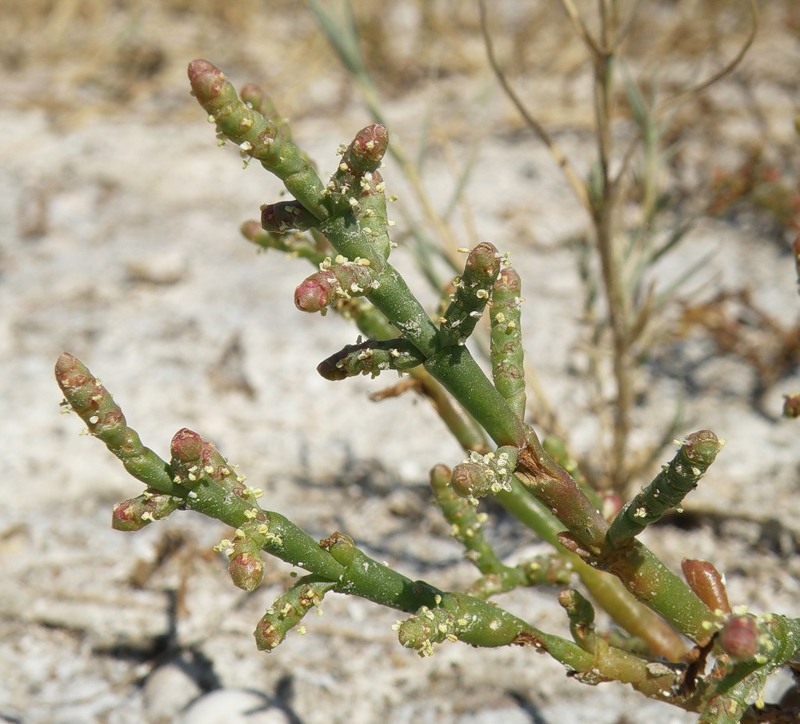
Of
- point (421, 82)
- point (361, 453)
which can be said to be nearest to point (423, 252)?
point (361, 453)

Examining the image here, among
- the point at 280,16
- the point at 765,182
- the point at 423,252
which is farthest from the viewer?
the point at 280,16

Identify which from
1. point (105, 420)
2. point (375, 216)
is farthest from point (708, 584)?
point (105, 420)

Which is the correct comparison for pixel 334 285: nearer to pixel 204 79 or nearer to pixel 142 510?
pixel 204 79

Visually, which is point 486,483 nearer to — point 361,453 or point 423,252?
point 423,252

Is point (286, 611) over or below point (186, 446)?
below

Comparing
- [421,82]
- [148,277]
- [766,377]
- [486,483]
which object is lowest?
[486,483]

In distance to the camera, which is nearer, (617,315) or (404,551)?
(617,315)
